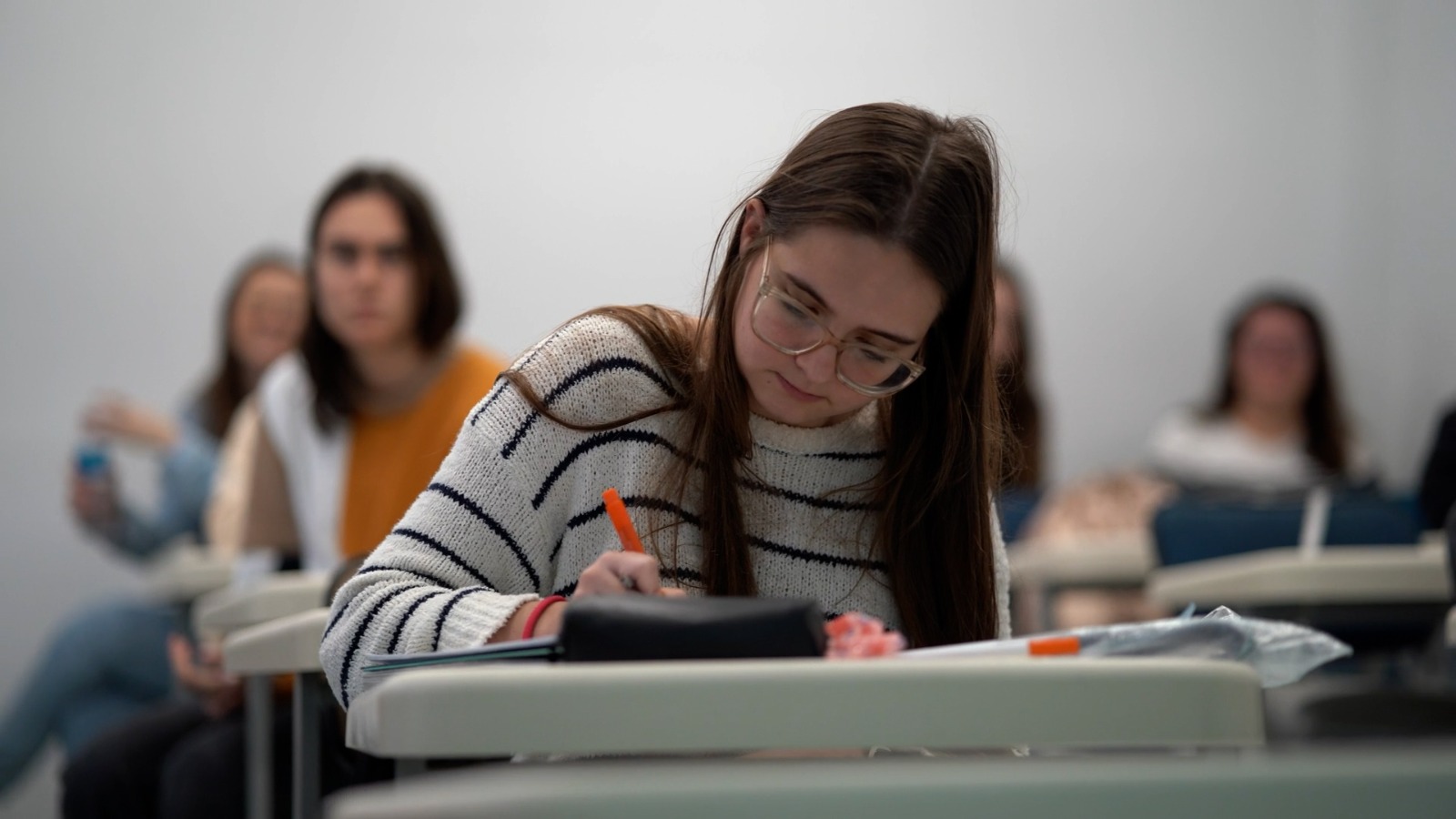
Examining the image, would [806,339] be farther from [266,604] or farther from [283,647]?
[266,604]

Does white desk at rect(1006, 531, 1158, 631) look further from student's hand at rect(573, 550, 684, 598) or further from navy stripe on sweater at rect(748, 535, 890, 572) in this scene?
student's hand at rect(573, 550, 684, 598)

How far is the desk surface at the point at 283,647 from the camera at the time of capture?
1.48 meters

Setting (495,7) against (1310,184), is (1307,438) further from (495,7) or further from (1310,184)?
(495,7)

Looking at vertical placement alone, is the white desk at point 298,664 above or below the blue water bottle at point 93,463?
below

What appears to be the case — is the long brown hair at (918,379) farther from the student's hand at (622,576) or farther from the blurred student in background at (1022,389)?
the blurred student in background at (1022,389)

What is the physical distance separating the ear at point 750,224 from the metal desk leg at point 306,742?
0.68 meters

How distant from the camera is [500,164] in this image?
15.5 ft

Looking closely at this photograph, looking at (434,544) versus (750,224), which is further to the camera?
(750,224)

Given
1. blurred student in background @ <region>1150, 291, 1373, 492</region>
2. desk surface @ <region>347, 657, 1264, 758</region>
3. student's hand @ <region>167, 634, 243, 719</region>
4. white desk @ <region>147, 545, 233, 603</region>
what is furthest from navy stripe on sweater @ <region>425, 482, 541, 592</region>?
blurred student in background @ <region>1150, 291, 1373, 492</region>

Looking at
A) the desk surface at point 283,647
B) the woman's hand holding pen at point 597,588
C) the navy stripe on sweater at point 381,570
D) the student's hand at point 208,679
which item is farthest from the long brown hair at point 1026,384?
the woman's hand holding pen at point 597,588

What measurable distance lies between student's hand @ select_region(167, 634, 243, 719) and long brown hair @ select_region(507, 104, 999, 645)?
117cm

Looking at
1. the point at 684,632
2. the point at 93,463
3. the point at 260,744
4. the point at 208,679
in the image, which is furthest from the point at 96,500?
the point at 684,632

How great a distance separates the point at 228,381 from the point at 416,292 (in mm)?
1674

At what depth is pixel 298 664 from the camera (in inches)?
59.0
